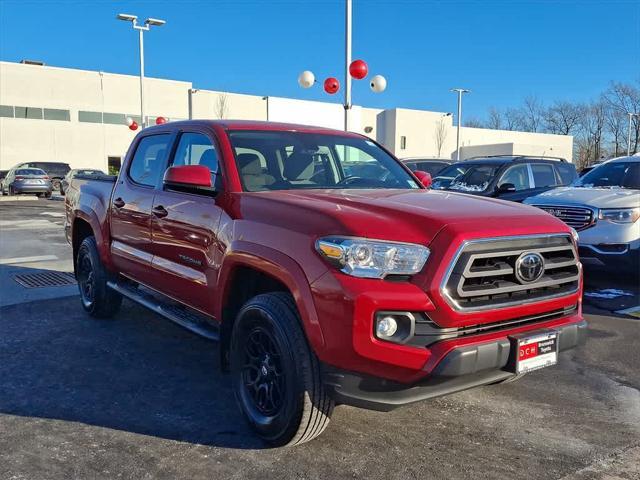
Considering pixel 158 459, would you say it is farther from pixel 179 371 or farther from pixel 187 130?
pixel 187 130

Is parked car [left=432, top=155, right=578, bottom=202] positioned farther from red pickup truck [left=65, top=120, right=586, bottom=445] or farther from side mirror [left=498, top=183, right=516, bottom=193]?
red pickup truck [left=65, top=120, right=586, bottom=445]

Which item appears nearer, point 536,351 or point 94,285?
point 536,351

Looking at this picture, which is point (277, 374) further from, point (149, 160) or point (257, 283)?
point (149, 160)

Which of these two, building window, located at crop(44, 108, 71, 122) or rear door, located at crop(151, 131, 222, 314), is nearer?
rear door, located at crop(151, 131, 222, 314)

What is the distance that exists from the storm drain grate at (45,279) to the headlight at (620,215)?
6738 mm

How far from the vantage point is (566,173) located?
10.0 meters

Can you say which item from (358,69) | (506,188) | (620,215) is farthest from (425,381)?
(358,69)

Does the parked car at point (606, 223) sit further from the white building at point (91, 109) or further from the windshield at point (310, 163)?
the white building at point (91, 109)

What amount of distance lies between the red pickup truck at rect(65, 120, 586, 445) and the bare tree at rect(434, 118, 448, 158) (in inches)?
1978

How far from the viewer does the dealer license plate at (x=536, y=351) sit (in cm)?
286

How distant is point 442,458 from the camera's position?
3.09 m

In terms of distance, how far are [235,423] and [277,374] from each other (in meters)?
0.62

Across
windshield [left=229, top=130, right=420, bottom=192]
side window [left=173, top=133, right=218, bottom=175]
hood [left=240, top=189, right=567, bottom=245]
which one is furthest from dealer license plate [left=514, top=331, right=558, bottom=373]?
side window [left=173, top=133, right=218, bottom=175]

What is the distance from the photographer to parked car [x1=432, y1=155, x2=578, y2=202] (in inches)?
358
